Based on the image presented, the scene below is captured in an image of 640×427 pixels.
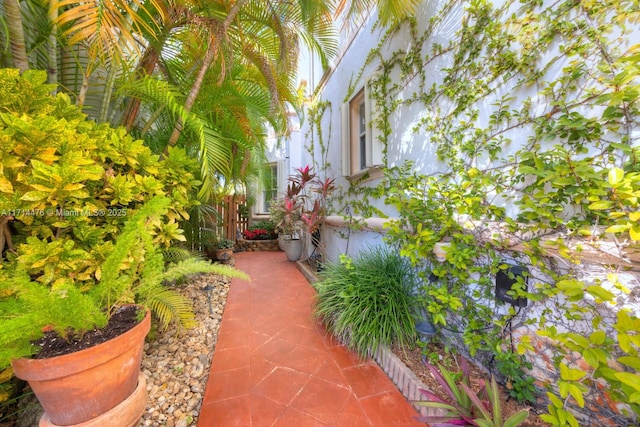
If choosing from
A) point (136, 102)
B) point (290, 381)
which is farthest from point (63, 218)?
point (290, 381)

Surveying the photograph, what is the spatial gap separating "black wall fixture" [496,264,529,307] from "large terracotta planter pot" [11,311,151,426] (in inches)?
79.2

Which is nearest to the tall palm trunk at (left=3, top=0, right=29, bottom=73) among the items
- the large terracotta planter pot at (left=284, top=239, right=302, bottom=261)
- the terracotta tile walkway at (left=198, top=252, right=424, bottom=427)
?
the terracotta tile walkway at (left=198, top=252, right=424, bottom=427)

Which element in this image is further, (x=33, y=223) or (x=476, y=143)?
(x=476, y=143)

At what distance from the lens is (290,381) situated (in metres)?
1.70

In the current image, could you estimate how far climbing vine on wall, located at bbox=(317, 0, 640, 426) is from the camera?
910 mm

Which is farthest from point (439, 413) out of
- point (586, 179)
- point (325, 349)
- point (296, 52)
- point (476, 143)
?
point (296, 52)

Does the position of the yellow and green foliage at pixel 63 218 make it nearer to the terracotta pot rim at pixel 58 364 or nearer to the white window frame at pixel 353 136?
the terracotta pot rim at pixel 58 364

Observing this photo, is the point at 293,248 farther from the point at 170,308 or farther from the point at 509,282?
the point at 509,282

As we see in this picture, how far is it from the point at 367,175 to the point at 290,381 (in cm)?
240

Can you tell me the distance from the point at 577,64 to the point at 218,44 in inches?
95.5

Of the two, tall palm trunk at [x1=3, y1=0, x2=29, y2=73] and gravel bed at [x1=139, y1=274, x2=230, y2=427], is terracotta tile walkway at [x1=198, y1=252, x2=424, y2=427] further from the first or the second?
tall palm trunk at [x1=3, y1=0, x2=29, y2=73]

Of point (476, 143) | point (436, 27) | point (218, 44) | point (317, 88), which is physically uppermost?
point (317, 88)

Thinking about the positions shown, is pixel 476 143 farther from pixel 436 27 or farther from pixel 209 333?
pixel 209 333

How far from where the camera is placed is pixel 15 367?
0.97m
